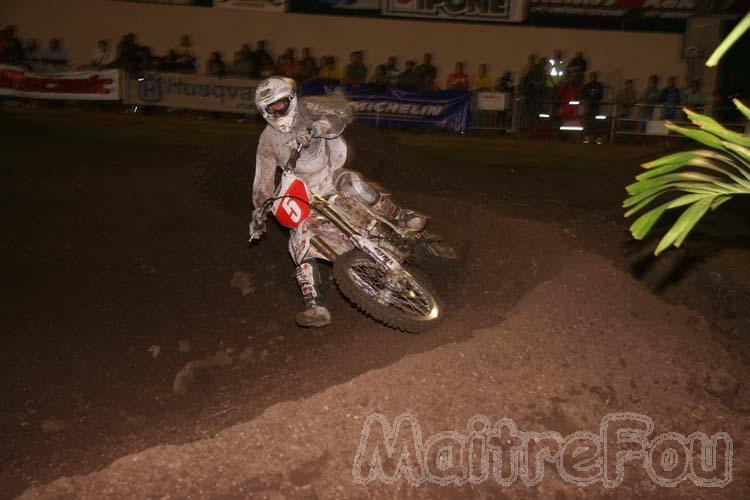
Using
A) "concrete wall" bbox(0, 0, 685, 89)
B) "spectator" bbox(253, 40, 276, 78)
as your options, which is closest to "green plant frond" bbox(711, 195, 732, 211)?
"spectator" bbox(253, 40, 276, 78)

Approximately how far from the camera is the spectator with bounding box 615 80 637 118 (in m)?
17.4

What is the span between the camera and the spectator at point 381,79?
18.0 metres

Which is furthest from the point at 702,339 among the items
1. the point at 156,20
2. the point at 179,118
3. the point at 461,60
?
the point at 156,20

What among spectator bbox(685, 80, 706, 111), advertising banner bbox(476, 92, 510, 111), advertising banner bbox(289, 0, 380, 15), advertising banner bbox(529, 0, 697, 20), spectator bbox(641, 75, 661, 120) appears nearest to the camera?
spectator bbox(685, 80, 706, 111)

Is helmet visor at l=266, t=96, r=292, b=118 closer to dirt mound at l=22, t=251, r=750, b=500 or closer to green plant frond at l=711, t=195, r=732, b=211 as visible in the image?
dirt mound at l=22, t=251, r=750, b=500

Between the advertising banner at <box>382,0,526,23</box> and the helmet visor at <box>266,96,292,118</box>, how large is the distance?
53.2 feet

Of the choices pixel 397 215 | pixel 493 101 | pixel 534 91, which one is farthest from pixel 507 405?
pixel 534 91

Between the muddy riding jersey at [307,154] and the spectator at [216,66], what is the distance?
1308 cm

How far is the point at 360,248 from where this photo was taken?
19.6 feet

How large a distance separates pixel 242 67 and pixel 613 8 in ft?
36.5

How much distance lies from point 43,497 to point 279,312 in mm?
4069

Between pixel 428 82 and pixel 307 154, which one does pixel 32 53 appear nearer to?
pixel 428 82

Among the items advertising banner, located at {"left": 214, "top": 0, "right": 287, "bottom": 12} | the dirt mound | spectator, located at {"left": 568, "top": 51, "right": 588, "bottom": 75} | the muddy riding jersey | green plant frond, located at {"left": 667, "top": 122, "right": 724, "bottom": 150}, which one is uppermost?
advertising banner, located at {"left": 214, "top": 0, "right": 287, "bottom": 12}

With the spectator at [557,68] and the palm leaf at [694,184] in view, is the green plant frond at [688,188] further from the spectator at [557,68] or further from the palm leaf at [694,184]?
the spectator at [557,68]
